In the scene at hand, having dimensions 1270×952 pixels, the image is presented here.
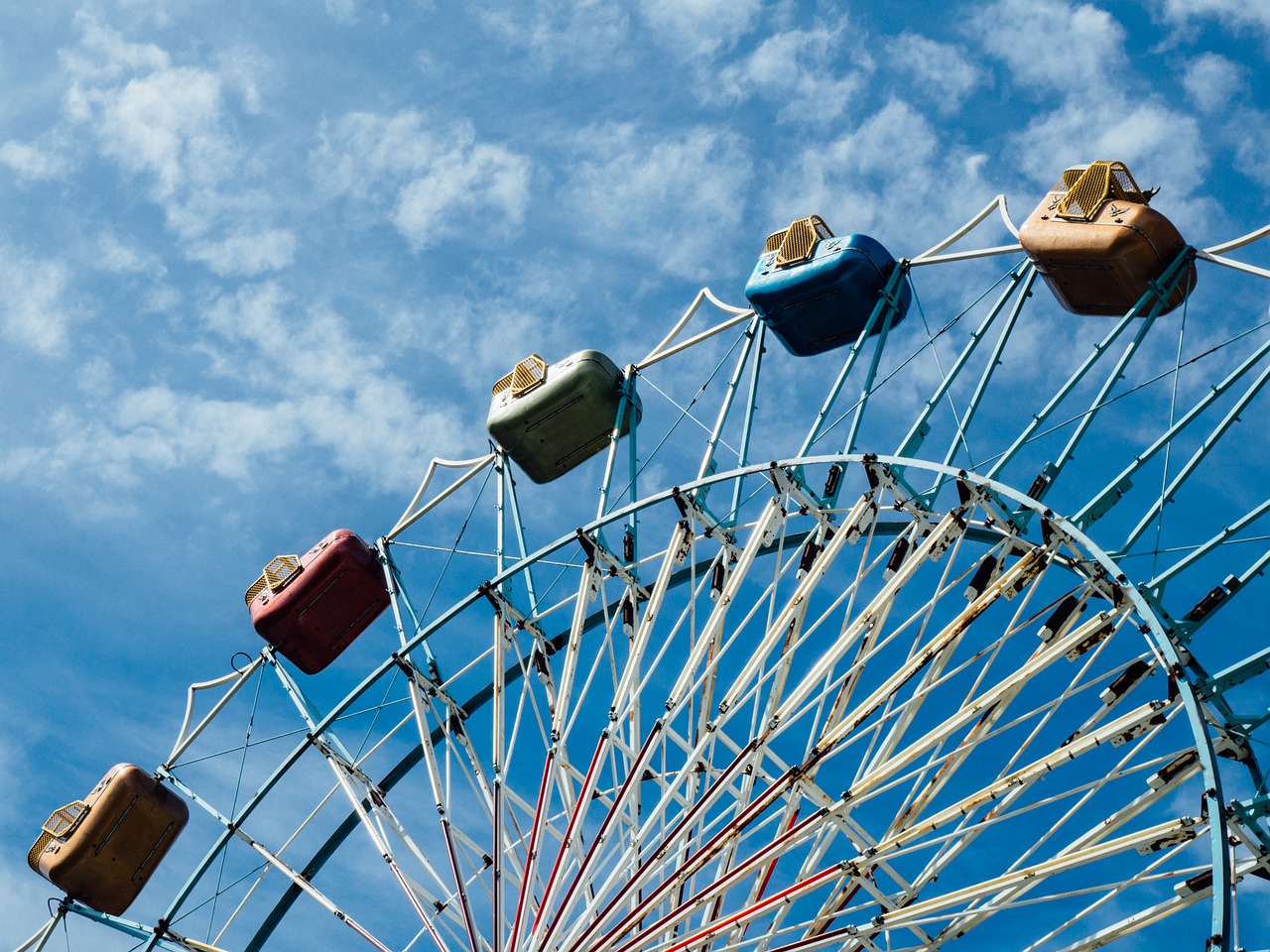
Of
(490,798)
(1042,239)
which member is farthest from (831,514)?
(490,798)

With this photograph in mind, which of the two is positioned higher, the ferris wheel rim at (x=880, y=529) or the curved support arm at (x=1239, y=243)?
the curved support arm at (x=1239, y=243)

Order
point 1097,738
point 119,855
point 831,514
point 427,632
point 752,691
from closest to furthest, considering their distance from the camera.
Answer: point 1097,738 → point 752,691 → point 831,514 → point 427,632 → point 119,855

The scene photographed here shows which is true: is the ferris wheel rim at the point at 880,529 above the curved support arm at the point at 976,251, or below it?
below

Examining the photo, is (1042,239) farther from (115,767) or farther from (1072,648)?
(115,767)

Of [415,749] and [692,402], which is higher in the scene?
[692,402]

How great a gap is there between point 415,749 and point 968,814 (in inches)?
363

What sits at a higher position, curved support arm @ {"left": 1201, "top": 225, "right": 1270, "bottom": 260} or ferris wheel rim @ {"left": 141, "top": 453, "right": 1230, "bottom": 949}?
curved support arm @ {"left": 1201, "top": 225, "right": 1270, "bottom": 260}

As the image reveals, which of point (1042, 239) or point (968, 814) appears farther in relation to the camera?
point (1042, 239)

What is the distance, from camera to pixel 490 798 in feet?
71.6

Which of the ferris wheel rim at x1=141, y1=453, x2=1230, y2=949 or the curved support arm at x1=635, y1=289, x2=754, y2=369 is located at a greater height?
the curved support arm at x1=635, y1=289, x2=754, y2=369

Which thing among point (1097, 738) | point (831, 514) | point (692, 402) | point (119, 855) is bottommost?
point (119, 855)

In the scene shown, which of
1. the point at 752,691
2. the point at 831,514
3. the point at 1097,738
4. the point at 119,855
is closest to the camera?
the point at 1097,738

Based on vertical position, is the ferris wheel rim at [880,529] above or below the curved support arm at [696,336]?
below

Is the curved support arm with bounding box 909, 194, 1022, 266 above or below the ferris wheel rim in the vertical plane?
above
